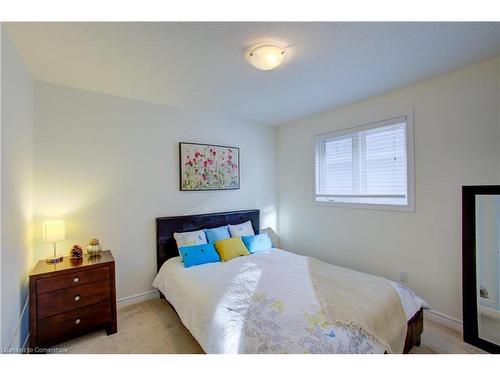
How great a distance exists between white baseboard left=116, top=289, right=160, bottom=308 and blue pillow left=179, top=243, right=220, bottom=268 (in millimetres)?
709

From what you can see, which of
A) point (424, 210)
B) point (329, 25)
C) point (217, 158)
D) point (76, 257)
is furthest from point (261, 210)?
point (329, 25)

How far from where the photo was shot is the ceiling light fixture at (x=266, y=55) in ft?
5.49

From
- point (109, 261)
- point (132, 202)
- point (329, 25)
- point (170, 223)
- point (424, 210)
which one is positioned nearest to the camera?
point (329, 25)

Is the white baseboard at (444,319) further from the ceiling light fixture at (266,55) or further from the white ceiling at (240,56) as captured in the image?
the ceiling light fixture at (266,55)

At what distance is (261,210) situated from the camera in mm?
3824

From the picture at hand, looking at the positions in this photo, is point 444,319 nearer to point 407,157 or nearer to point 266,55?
point 407,157

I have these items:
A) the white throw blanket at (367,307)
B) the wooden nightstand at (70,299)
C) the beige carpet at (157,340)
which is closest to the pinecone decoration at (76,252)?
the wooden nightstand at (70,299)

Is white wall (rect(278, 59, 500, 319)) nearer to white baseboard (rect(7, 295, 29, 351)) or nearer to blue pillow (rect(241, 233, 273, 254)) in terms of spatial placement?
blue pillow (rect(241, 233, 273, 254))

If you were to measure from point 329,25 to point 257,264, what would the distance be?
2.21 m

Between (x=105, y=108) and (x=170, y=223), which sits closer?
(x=105, y=108)

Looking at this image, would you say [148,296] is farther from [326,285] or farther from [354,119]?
[354,119]

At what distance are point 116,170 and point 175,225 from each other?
0.94m

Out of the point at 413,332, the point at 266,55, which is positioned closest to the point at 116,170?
the point at 266,55
